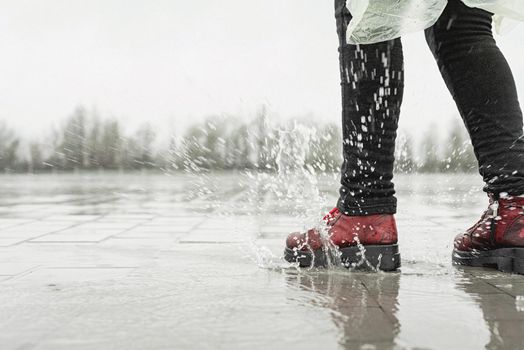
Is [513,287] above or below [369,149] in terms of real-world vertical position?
below

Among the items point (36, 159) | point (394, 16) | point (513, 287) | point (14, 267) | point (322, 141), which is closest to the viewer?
point (513, 287)

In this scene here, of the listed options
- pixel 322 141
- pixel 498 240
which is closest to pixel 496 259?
pixel 498 240

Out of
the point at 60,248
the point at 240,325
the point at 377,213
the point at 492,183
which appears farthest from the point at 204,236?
the point at 240,325

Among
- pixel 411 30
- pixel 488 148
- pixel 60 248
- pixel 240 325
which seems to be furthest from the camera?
pixel 60 248

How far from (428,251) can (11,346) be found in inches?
67.0

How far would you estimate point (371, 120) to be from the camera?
1.91 metres

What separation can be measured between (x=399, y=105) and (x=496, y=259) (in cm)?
58

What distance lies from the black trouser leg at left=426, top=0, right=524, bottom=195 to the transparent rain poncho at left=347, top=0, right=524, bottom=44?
0.54 feet

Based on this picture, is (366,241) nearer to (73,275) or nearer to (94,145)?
(73,275)

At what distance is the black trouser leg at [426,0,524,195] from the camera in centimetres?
194

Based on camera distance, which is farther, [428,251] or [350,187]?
[428,251]

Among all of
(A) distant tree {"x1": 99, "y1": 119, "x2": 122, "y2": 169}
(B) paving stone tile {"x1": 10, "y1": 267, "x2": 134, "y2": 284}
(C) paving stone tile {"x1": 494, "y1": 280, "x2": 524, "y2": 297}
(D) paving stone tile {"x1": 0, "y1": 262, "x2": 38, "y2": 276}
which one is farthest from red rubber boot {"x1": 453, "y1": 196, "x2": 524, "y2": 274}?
(A) distant tree {"x1": 99, "y1": 119, "x2": 122, "y2": 169}

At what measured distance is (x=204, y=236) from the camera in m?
3.07

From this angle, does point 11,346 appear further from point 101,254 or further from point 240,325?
point 101,254
